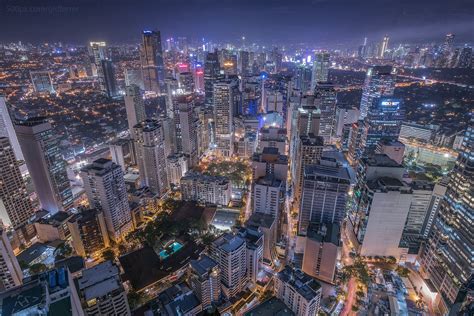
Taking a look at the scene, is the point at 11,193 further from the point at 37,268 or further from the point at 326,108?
the point at 326,108

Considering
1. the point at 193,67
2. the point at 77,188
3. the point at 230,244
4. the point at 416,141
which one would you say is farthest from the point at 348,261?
the point at 193,67

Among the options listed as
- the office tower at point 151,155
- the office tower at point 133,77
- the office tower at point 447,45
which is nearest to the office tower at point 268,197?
the office tower at point 151,155

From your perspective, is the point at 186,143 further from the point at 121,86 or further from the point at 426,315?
the point at 121,86

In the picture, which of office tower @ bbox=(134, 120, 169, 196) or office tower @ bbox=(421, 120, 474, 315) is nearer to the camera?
office tower @ bbox=(421, 120, 474, 315)

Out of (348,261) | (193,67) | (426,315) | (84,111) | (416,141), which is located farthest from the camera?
(193,67)

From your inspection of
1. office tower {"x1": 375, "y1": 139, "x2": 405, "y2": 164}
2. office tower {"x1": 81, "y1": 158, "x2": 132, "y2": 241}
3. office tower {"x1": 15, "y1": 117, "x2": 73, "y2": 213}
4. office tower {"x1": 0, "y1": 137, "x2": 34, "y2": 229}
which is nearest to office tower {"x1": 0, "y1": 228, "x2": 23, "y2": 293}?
office tower {"x1": 81, "y1": 158, "x2": 132, "y2": 241}

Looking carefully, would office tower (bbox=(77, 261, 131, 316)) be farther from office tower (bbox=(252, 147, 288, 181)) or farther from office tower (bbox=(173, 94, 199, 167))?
office tower (bbox=(173, 94, 199, 167))

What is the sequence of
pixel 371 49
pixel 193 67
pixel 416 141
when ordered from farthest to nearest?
pixel 371 49 < pixel 193 67 < pixel 416 141

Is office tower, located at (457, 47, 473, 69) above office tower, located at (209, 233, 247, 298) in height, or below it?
above
